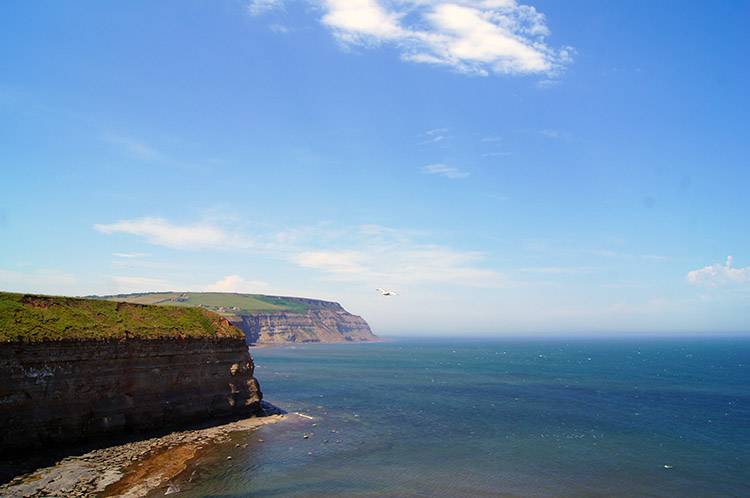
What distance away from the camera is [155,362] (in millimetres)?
41906

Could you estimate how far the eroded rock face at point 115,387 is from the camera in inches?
1299

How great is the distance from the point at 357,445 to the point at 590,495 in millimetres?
20407

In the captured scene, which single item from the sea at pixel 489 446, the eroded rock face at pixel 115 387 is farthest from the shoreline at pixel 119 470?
the eroded rock face at pixel 115 387

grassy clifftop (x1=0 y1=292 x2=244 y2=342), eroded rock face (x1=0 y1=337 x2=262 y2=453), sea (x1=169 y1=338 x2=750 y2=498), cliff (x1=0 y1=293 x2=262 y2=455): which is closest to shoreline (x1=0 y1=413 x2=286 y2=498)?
sea (x1=169 y1=338 x2=750 y2=498)

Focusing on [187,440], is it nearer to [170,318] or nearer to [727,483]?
[170,318]

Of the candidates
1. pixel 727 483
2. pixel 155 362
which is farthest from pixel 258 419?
pixel 727 483

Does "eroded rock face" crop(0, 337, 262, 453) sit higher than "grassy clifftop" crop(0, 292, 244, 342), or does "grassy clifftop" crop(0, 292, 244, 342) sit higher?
"grassy clifftop" crop(0, 292, 244, 342)

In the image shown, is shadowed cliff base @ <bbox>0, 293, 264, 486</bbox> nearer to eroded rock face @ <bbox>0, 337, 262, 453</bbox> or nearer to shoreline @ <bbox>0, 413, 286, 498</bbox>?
eroded rock face @ <bbox>0, 337, 262, 453</bbox>

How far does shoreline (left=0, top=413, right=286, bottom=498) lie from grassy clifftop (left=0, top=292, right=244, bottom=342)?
1007cm

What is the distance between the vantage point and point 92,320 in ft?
135

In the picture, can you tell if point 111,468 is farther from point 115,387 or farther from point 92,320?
point 92,320

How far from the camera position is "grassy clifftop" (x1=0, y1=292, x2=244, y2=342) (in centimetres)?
3584

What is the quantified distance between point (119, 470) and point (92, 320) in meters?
15.9

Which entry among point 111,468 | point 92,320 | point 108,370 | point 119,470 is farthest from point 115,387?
point 119,470
